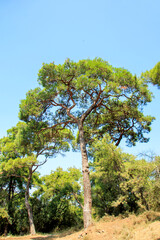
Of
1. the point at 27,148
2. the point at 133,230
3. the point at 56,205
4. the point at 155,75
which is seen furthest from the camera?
the point at 56,205

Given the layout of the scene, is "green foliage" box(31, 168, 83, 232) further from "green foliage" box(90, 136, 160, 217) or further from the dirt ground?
the dirt ground

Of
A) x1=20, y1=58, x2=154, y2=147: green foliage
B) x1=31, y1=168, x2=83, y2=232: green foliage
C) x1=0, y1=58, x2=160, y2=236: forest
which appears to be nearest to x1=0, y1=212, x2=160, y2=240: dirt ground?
x1=0, y1=58, x2=160, y2=236: forest

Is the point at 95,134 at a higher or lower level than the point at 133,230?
higher

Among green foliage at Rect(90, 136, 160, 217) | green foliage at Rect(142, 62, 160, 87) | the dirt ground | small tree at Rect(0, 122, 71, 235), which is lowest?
the dirt ground

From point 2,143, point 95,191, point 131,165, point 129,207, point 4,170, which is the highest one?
point 2,143

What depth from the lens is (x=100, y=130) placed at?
15188 mm

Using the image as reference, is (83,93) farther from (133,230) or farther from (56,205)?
(56,205)

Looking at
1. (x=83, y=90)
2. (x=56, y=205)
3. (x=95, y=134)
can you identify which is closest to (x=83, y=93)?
(x=83, y=90)

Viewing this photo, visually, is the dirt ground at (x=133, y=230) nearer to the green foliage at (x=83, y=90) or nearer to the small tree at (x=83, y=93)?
the small tree at (x=83, y=93)

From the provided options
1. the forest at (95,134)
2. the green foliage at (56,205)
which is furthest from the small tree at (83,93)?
the green foliage at (56,205)

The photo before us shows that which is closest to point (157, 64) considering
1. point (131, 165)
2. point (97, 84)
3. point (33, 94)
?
point (97, 84)

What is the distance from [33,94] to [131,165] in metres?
7.92

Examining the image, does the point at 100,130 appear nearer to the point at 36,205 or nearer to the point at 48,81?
the point at 48,81

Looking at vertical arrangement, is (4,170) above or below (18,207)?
above
